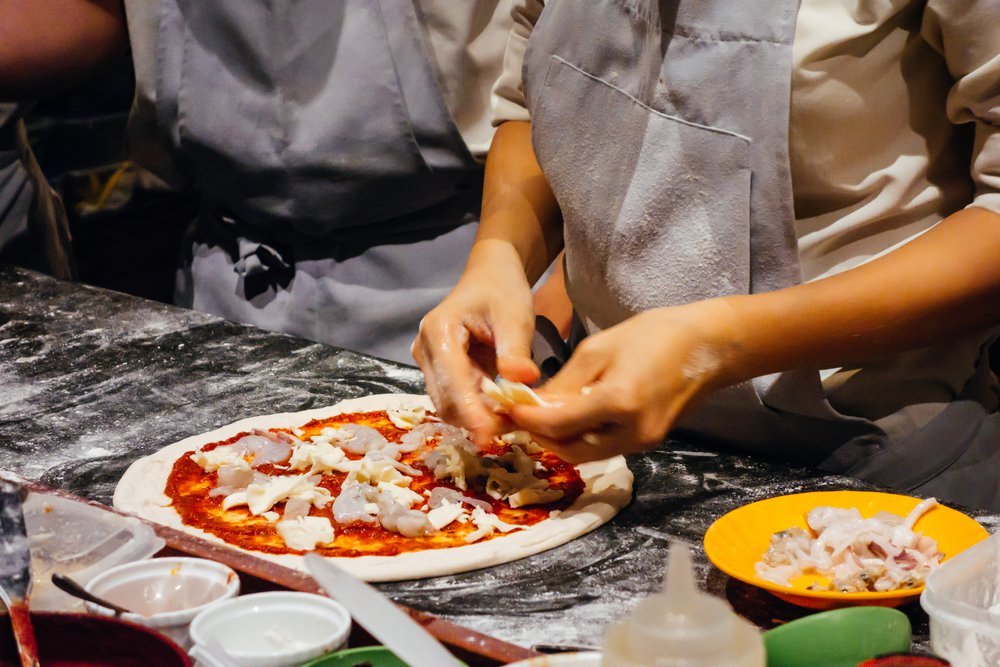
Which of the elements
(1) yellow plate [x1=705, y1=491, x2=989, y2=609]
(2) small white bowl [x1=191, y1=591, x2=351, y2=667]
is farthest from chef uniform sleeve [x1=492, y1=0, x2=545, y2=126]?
(2) small white bowl [x1=191, y1=591, x2=351, y2=667]

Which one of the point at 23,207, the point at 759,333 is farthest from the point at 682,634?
the point at 23,207

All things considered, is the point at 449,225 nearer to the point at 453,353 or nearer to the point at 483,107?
the point at 483,107

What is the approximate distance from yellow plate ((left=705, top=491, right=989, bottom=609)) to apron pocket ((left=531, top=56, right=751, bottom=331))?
35 cm

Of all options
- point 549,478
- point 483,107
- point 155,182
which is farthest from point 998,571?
point 155,182

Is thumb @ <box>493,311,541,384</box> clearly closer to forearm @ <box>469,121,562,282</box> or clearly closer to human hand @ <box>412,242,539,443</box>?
human hand @ <box>412,242,539,443</box>

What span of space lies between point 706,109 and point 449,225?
1.13m

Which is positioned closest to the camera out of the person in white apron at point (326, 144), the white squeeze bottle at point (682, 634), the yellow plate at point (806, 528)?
the white squeeze bottle at point (682, 634)

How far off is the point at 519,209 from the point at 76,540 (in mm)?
1074

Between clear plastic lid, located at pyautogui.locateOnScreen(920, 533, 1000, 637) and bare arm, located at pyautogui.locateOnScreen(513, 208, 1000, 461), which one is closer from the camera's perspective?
clear plastic lid, located at pyautogui.locateOnScreen(920, 533, 1000, 637)

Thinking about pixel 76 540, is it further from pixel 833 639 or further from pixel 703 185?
pixel 703 185

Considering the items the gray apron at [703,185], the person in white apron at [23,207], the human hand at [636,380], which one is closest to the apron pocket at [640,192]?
the gray apron at [703,185]

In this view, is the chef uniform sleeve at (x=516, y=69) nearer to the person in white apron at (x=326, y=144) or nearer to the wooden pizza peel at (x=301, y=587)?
the person in white apron at (x=326, y=144)

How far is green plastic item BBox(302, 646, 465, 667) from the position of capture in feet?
3.11

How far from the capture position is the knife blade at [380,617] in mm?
782
